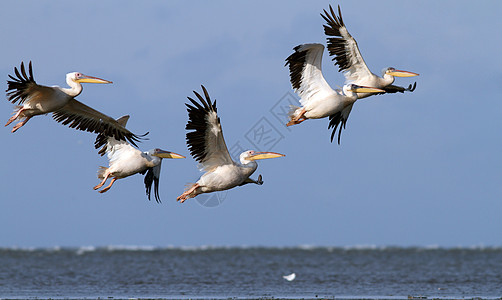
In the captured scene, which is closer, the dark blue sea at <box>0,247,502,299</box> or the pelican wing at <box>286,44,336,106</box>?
the pelican wing at <box>286,44,336,106</box>

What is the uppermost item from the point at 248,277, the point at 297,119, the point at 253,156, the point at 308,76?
the point at 308,76

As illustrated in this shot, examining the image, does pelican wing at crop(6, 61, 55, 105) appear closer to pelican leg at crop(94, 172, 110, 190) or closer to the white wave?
pelican leg at crop(94, 172, 110, 190)

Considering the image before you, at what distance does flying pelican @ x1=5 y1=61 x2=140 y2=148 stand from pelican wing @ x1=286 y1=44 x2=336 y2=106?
2.80m

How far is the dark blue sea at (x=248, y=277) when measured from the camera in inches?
693

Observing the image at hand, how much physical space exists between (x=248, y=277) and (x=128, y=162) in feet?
37.5

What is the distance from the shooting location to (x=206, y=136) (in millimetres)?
9500

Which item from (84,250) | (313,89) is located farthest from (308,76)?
(84,250)

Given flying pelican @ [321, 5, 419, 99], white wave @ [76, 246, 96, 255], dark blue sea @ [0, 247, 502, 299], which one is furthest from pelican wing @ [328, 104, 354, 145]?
white wave @ [76, 246, 96, 255]

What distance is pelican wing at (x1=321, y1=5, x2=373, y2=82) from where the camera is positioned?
11.4m

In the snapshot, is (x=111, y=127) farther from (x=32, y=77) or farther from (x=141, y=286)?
(x=141, y=286)

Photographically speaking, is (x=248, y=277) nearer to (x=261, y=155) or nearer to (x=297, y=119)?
Answer: (x=297, y=119)

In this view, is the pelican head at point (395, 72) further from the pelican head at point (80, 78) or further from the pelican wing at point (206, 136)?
the pelican head at point (80, 78)

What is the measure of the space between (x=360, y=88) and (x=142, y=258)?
70.9 feet

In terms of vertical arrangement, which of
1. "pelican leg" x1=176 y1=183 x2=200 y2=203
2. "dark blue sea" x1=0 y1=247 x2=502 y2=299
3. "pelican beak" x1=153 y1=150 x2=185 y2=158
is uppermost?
"pelican beak" x1=153 y1=150 x2=185 y2=158
